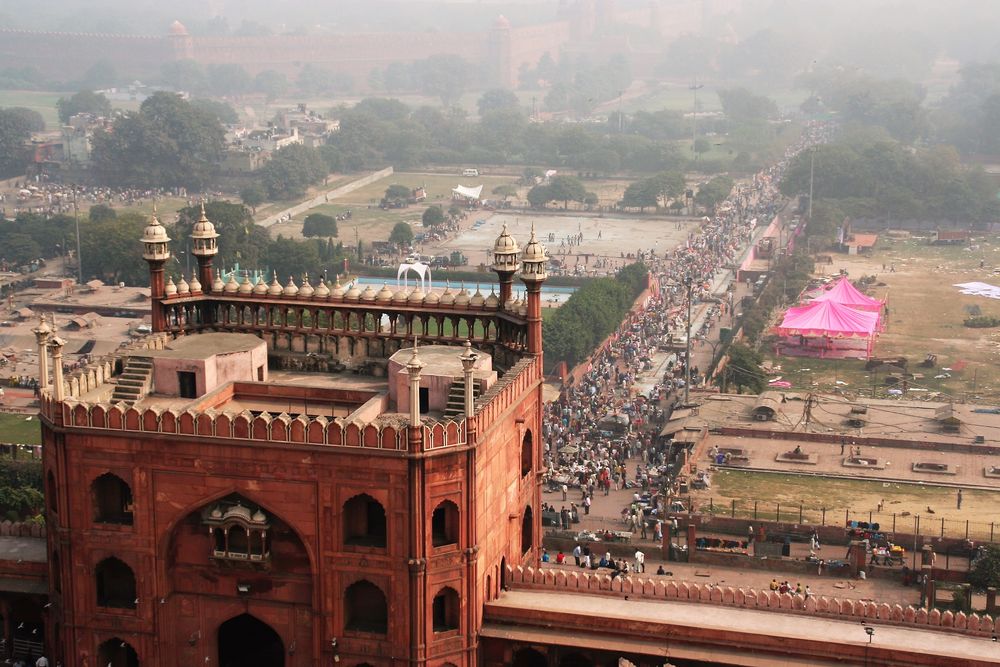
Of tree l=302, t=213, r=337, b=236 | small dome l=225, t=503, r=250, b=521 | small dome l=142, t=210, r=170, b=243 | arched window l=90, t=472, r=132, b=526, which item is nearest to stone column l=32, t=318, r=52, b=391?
arched window l=90, t=472, r=132, b=526

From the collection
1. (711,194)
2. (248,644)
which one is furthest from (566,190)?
(248,644)

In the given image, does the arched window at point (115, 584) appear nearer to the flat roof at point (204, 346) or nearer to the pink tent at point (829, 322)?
the flat roof at point (204, 346)

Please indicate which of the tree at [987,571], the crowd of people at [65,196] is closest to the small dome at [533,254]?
the tree at [987,571]

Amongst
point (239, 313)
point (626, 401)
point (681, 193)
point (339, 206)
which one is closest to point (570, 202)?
point (681, 193)

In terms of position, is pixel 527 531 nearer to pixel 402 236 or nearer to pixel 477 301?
pixel 477 301

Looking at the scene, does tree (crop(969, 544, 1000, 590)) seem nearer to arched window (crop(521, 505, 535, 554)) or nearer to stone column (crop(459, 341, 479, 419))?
arched window (crop(521, 505, 535, 554))

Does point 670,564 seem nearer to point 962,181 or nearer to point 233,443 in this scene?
point 233,443
